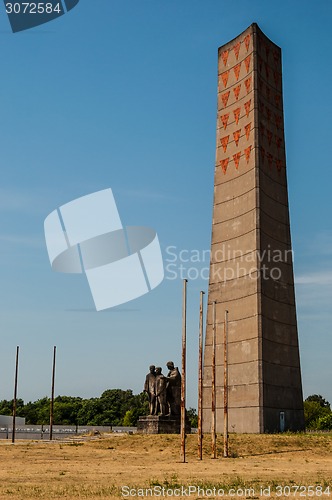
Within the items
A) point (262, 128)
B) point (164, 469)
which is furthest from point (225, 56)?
point (164, 469)

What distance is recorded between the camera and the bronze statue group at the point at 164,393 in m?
40.5

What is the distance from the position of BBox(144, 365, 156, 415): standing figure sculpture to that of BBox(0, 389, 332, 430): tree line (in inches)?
1833

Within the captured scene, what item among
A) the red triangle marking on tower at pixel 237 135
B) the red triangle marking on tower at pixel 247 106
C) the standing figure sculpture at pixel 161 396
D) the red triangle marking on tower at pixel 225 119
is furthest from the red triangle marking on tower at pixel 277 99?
the standing figure sculpture at pixel 161 396

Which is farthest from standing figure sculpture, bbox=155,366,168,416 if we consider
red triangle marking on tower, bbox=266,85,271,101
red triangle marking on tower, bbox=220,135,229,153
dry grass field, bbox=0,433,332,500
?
red triangle marking on tower, bbox=266,85,271,101

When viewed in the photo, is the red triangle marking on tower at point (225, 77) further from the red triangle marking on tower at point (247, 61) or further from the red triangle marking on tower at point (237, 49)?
the red triangle marking on tower at point (247, 61)

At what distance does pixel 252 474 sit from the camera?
73.0ft

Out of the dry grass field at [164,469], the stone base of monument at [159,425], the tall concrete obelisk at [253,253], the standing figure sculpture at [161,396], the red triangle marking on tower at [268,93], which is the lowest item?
the dry grass field at [164,469]

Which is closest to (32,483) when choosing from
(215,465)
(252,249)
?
(215,465)

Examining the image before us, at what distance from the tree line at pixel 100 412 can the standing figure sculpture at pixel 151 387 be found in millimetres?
46564

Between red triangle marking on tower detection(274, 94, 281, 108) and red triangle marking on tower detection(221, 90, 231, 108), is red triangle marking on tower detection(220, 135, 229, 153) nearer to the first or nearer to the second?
red triangle marking on tower detection(221, 90, 231, 108)

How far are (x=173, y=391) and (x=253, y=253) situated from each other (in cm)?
1205

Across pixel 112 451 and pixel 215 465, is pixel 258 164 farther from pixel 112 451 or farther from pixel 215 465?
pixel 215 465

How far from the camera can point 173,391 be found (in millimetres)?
40750

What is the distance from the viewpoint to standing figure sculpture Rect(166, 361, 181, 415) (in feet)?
134
